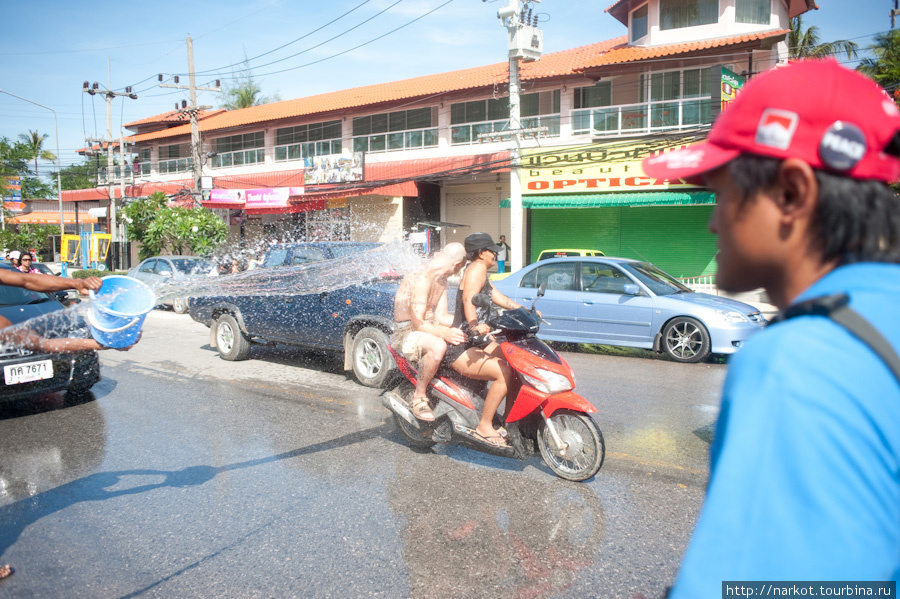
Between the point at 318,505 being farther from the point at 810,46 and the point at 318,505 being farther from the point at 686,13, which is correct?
the point at 810,46

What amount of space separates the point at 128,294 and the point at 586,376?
6195 millimetres

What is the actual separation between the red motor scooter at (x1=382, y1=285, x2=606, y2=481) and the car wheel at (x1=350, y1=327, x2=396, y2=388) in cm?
253

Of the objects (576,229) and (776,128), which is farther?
(576,229)

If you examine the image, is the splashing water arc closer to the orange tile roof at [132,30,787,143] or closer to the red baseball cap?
the red baseball cap

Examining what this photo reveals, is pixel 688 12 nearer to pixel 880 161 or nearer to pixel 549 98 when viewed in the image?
pixel 549 98

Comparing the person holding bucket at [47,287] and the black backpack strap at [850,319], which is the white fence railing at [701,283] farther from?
the black backpack strap at [850,319]

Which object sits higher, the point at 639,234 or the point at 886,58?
the point at 886,58

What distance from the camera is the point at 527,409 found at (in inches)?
188

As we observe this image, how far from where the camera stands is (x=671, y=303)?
9758 mm

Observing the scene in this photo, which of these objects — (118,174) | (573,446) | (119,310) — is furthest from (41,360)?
(118,174)

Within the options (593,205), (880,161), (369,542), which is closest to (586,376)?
(369,542)

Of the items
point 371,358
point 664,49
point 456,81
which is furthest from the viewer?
point 456,81

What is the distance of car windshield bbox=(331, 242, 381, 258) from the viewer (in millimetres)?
9289

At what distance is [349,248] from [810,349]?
8911mm
